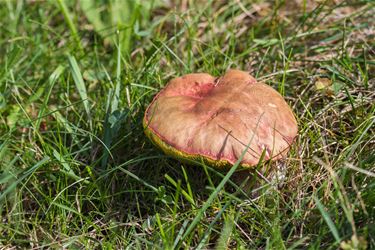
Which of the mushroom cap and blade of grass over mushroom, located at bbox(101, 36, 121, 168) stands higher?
the mushroom cap

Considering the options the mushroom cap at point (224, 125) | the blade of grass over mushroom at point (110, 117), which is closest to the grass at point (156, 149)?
the blade of grass over mushroom at point (110, 117)

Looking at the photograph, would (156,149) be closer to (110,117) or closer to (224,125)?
(110,117)

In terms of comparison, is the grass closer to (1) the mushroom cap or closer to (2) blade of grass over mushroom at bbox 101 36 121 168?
(2) blade of grass over mushroom at bbox 101 36 121 168

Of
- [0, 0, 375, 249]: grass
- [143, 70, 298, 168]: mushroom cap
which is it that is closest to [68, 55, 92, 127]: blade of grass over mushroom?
[0, 0, 375, 249]: grass

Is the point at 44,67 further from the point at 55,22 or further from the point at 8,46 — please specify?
the point at 55,22

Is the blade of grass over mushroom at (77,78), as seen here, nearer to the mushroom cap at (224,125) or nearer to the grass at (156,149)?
the grass at (156,149)

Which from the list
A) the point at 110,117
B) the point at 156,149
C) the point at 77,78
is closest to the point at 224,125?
the point at 156,149

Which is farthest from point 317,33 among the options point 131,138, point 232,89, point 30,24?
point 30,24
